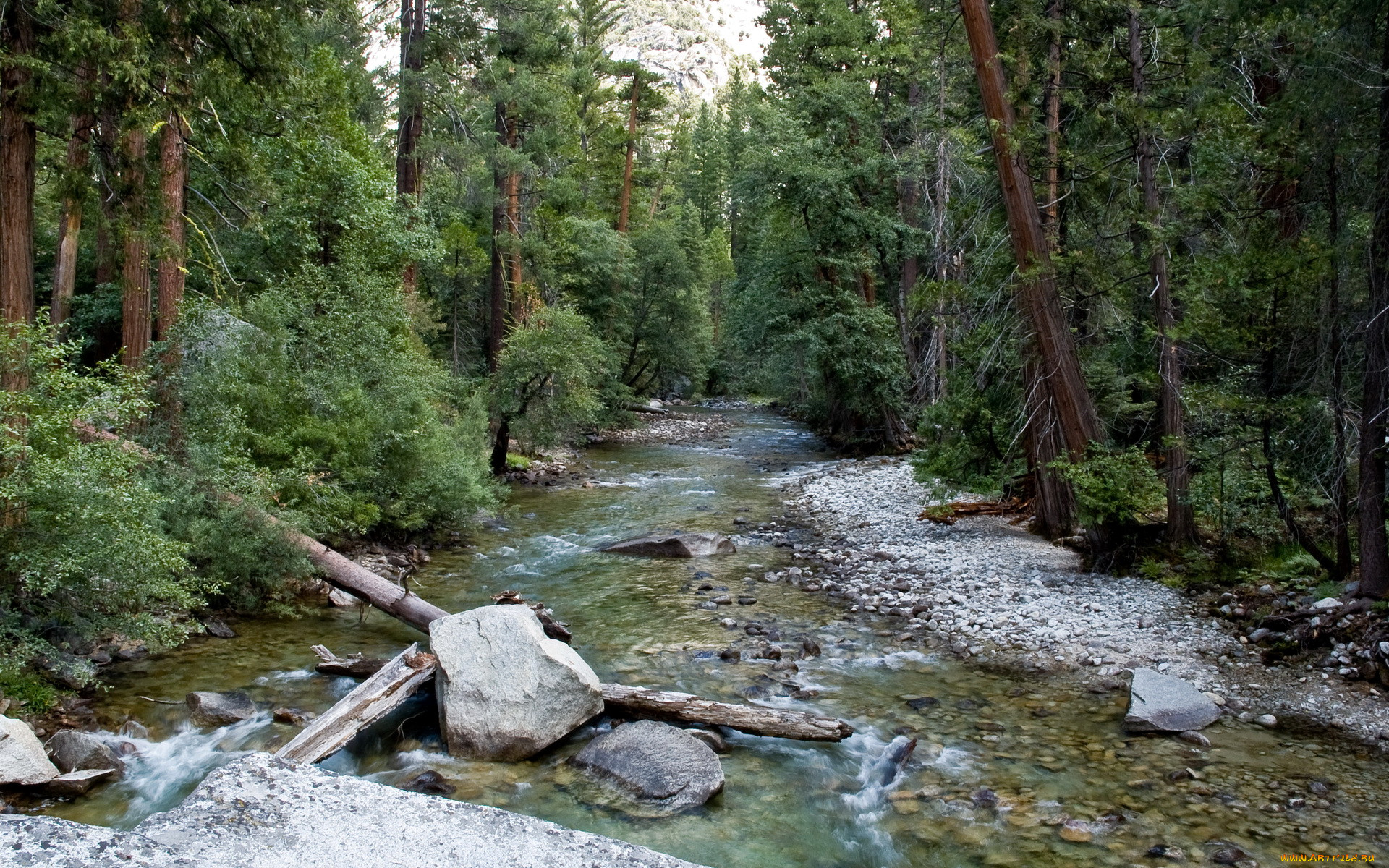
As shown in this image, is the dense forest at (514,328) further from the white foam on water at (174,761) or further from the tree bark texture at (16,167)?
the white foam on water at (174,761)

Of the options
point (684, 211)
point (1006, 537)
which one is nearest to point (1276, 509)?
point (1006, 537)

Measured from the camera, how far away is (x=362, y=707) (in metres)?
6.47

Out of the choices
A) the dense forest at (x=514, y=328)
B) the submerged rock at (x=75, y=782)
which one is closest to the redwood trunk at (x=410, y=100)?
the dense forest at (x=514, y=328)

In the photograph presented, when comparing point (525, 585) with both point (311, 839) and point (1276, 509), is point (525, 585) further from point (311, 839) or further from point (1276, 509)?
point (1276, 509)

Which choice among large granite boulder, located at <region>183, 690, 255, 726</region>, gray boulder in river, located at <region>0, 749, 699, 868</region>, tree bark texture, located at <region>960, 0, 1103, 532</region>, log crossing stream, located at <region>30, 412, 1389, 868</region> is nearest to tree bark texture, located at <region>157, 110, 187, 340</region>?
log crossing stream, located at <region>30, 412, 1389, 868</region>

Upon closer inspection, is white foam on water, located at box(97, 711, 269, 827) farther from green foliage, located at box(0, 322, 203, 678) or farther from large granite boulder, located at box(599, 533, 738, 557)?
large granite boulder, located at box(599, 533, 738, 557)

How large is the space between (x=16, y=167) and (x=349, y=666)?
5442 millimetres

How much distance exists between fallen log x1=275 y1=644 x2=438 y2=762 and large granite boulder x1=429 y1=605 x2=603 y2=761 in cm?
23

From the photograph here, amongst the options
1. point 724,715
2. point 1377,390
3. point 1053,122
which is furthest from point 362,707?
point 1053,122

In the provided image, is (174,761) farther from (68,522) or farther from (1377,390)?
(1377,390)

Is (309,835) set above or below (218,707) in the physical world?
above

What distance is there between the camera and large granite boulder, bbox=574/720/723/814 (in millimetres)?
5688

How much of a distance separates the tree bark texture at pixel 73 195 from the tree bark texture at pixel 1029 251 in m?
9.60

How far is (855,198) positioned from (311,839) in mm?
21528
